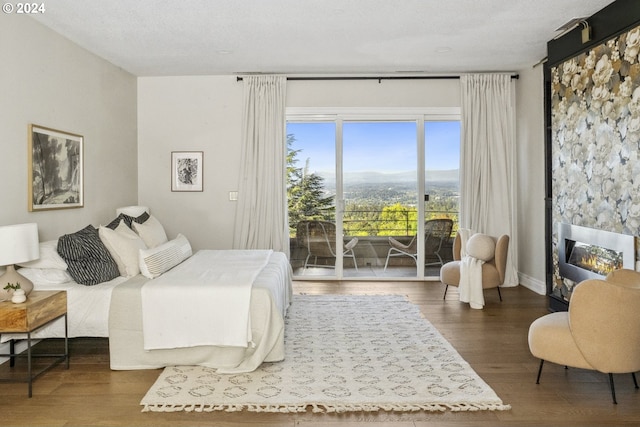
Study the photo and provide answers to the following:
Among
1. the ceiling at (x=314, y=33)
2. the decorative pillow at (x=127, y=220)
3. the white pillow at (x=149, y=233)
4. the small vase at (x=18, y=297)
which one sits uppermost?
the ceiling at (x=314, y=33)

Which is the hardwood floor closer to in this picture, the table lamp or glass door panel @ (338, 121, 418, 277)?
the table lamp

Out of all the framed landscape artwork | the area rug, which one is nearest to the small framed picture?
the framed landscape artwork

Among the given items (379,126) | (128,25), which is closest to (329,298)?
(379,126)

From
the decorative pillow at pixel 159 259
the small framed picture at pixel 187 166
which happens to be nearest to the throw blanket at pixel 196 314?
the decorative pillow at pixel 159 259

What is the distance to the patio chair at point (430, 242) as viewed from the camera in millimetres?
6453

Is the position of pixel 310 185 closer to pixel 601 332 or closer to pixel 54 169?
pixel 54 169

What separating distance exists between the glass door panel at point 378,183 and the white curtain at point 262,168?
2.94 ft

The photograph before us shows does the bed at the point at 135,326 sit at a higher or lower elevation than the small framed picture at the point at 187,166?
lower

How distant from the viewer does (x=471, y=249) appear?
5043 mm

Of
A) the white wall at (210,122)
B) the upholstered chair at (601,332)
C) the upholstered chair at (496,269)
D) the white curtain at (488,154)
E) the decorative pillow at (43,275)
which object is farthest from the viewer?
the white wall at (210,122)

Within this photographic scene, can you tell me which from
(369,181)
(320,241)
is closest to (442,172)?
(369,181)

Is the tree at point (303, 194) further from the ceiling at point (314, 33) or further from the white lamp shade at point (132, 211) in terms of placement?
the white lamp shade at point (132, 211)

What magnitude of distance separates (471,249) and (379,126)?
2287 millimetres

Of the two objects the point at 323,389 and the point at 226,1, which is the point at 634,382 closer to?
the point at 323,389
